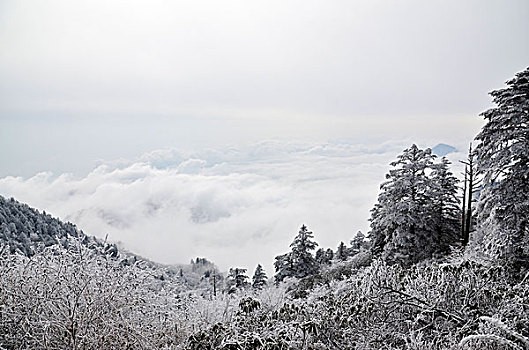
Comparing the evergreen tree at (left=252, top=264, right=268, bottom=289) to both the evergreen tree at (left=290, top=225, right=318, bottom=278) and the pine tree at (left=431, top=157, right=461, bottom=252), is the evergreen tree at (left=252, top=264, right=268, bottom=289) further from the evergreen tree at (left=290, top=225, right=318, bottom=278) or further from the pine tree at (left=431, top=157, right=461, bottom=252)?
the pine tree at (left=431, top=157, right=461, bottom=252)

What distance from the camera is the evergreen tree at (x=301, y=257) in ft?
88.4

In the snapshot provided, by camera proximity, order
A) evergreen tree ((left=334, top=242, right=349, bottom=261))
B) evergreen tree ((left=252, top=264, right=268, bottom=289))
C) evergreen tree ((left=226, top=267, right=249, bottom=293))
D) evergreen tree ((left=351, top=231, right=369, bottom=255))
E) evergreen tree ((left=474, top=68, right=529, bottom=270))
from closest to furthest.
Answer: evergreen tree ((left=474, top=68, right=529, bottom=270)), evergreen tree ((left=252, top=264, right=268, bottom=289)), evergreen tree ((left=226, top=267, right=249, bottom=293)), evergreen tree ((left=334, top=242, right=349, bottom=261)), evergreen tree ((left=351, top=231, right=369, bottom=255))

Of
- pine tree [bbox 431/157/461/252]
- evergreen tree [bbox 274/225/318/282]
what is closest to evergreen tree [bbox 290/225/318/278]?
evergreen tree [bbox 274/225/318/282]

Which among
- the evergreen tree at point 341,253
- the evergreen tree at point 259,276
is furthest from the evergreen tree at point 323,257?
the evergreen tree at point 259,276

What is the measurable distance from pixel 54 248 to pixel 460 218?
19.9m

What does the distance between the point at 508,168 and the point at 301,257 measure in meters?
17.7

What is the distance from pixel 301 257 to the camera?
27.2 m

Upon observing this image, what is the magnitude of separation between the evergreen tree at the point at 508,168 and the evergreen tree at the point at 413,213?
22.0 ft

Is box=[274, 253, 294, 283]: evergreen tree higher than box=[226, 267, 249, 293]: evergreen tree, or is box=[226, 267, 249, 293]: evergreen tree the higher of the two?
box=[274, 253, 294, 283]: evergreen tree

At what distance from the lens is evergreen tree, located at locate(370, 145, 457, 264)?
1770cm

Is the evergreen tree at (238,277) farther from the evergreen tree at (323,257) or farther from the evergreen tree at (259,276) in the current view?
the evergreen tree at (323,257)

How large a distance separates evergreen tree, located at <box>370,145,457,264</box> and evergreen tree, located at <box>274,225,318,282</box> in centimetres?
898

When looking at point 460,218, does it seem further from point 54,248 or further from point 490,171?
point 54,248

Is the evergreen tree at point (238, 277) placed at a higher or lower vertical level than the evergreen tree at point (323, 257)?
lower
